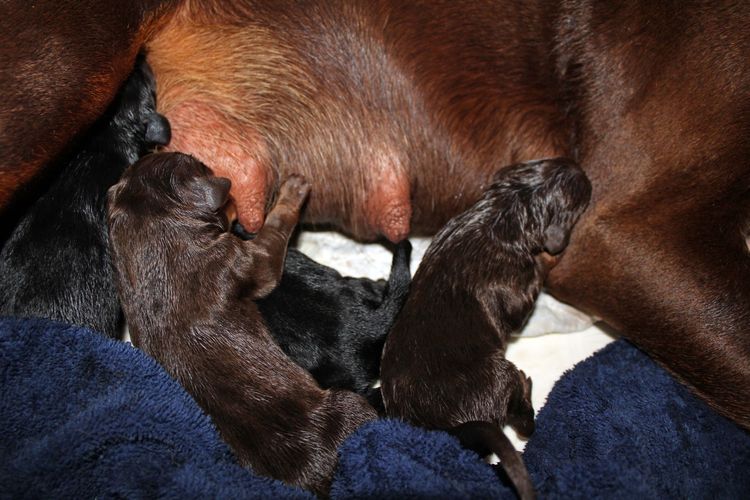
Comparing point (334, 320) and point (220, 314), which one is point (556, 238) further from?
point (220, 314)

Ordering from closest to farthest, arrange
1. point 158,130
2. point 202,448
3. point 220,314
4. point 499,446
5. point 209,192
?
point 499,446 → point 202,448 → point 220,314 → point 209,192 → point 158,130

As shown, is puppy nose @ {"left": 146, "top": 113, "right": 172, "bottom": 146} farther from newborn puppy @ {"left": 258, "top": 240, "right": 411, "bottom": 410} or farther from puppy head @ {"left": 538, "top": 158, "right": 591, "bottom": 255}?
puppy head @ {"left": 538, "top": 158, "right": 591, "bottom": 255}

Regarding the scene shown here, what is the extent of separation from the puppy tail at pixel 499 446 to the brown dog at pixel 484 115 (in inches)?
25.9

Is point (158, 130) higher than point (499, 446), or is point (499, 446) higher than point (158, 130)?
point (158, 130)

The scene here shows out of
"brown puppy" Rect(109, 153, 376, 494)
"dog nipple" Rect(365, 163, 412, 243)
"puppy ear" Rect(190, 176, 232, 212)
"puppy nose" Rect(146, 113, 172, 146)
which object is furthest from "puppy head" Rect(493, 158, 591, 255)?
"puppy nose" Rect(146, 113, 172, 146)

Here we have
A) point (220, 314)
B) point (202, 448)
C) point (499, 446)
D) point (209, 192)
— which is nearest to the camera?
point (499, 446)

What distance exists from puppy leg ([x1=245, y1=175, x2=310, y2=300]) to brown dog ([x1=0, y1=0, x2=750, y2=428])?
75 millimetres

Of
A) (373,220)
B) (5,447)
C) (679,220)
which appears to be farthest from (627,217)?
(5,447)

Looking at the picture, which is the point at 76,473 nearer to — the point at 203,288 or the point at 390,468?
the point at 203,288

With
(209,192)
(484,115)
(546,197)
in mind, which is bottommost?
(209,192)

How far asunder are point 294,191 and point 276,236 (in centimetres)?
17

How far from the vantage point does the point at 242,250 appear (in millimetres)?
2359

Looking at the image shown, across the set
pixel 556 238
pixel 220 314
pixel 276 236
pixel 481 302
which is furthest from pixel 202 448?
pixel 556 238

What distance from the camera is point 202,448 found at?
209 cm
